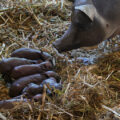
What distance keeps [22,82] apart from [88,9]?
2.81 feet

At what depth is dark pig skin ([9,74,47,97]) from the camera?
197 cm

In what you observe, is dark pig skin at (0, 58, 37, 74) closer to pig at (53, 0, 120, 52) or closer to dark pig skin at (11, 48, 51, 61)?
dark pig skin at (11, 48, 51, 61)

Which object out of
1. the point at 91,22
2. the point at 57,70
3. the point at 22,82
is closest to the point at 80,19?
the point at 91,22

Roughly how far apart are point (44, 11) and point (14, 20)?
22.9 inches

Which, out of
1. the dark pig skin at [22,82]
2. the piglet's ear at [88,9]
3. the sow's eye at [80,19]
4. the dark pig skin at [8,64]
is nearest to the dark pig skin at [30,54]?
the dark pig skin at [8,64]

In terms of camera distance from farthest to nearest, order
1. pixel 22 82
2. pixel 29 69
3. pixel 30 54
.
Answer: pixel 30 54 < pixel 29 69 < pixel 22 82

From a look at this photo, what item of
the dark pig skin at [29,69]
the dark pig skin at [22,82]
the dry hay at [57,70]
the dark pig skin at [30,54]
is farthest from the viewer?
the dark pig skin at [30,54]

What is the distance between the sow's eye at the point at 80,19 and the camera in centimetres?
211

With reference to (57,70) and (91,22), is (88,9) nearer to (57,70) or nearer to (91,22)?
(91,22)

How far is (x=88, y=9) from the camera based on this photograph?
2.04 meters

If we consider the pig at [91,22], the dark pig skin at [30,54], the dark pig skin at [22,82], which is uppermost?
the pig at [91,22]

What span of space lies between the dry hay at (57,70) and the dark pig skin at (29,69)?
0.17 metres

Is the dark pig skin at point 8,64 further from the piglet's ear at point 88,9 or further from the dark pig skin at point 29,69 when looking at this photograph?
the piglet's ear at point 88,9

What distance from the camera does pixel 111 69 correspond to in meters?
2.41
